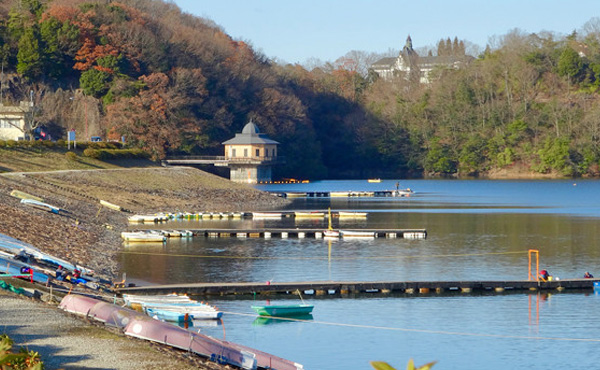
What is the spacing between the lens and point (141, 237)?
53719 millimetres

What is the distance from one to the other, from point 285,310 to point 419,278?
10.4 m

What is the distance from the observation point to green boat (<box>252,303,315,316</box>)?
108 ft

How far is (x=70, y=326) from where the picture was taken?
2497 cm

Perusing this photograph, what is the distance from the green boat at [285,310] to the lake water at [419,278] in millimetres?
388

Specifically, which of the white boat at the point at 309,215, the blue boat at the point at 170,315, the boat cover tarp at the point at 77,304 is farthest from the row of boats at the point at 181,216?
the boat cover tarp at the point at 77,304

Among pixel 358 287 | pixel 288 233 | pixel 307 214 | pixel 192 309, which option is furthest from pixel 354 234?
pixel 192 309

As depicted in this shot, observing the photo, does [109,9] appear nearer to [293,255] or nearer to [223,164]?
[223,164]

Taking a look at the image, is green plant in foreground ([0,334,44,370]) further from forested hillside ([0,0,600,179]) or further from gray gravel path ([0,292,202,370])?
forested hillside ([0,0,600,179])

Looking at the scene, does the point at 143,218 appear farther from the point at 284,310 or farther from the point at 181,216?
the point at 284,310

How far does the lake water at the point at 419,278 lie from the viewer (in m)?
29.3

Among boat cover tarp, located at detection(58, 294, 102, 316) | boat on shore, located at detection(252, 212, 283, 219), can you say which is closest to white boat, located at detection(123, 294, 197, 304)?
boat cover tarp, located at detection(58, 294, 102, 316)

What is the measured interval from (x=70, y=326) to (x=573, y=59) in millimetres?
121307

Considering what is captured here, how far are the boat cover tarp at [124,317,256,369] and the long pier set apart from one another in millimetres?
10870

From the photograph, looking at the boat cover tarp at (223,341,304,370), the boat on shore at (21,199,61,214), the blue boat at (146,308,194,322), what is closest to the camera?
the boat cover tarp at (223,341,304,370)
